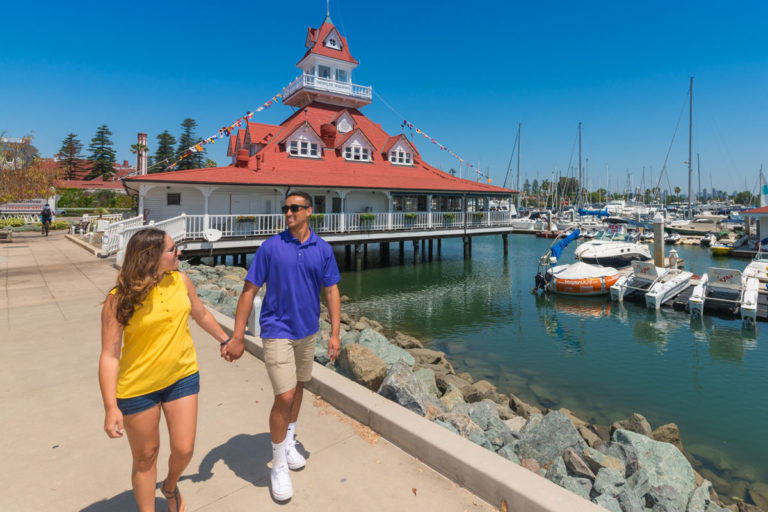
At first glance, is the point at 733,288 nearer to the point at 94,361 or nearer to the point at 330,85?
the point at 94,361

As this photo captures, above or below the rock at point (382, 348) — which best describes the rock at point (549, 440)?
below

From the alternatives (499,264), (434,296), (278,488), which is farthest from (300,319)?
(499,264)

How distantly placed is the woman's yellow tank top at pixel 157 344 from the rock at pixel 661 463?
17.9ft

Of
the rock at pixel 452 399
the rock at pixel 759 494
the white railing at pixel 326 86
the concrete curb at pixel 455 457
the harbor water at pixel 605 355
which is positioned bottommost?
the rock at pixel 759 494

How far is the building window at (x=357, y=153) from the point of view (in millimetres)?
26453

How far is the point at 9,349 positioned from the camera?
21.5 ft

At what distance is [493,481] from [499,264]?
26.4 m

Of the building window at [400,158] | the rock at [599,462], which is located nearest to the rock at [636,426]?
the rock at [599,462]

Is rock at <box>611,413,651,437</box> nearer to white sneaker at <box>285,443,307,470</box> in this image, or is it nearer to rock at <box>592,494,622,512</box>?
rock at <box>592,494,622,512</box>

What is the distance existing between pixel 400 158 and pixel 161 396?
27633 millimetres

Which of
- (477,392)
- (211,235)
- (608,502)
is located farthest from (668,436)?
(211,235)

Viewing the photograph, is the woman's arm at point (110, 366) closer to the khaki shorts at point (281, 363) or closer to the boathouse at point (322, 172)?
the khaki shorts at point (281, 363)

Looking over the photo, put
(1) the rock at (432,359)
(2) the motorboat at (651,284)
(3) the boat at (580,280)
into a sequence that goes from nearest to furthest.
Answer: (1) the rock at (432,359) → (2) the motorboat at (651,284) → (3) the boat at (580,280)

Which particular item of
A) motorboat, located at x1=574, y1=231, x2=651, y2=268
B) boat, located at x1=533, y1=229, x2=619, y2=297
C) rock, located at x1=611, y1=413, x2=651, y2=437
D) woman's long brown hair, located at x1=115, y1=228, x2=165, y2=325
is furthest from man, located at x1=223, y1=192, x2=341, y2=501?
motorboat, located at x1=574, y1=231, x2=651, y2=268
